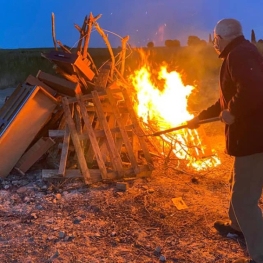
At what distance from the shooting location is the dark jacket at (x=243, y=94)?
2.82 meters

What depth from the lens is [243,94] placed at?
9.37 feet

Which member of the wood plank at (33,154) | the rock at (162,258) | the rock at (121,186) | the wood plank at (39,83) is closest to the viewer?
the rock at (162,258)

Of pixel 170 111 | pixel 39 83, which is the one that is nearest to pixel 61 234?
pixel 39 83

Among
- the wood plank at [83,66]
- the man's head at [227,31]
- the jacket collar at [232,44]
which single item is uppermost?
the wood plank at [83,66]

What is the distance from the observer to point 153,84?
7637 mm

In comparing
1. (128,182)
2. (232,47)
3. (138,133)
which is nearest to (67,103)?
(138,133)

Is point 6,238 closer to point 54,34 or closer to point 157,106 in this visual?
point 54,34

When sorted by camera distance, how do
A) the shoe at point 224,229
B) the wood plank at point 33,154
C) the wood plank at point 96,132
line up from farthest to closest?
the wood plank at point 33,154 < the wood plank at point 96,132 < the shoe at point 224,229

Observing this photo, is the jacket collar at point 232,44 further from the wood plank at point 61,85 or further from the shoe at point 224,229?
the wood plank at point 61,85

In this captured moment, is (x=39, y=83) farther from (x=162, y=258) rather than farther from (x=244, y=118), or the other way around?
(x=244, y=118)

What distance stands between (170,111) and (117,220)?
329 centimetres

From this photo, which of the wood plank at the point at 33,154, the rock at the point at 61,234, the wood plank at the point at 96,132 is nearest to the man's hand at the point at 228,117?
the rock at the point at 61,234

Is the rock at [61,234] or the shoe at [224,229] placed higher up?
the rock at [61,234]

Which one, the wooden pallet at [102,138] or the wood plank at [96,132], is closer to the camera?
the wooden pallet at [102,138]
